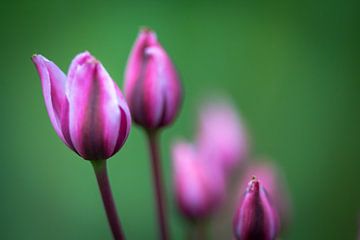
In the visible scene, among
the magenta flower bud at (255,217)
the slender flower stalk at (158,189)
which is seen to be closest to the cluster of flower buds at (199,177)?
the slender flower stalk at (158,189)

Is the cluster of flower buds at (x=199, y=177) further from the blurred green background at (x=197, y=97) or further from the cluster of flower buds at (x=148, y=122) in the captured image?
the blurred green background at (x=197, y=97)

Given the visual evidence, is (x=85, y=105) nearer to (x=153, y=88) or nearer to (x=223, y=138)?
(x=153, y=88)

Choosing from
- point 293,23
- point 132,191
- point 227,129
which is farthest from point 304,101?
point 227,129

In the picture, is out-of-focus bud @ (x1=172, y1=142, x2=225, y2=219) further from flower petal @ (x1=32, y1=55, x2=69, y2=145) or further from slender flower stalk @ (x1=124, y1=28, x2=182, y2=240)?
flower petal @ (x1=32, y1=55, x2=69, y2=145)

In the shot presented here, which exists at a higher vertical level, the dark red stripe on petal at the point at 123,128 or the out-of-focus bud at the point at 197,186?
the dark red stripe on petal at the point at 123,128

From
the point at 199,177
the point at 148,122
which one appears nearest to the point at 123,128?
the point at 148,122
